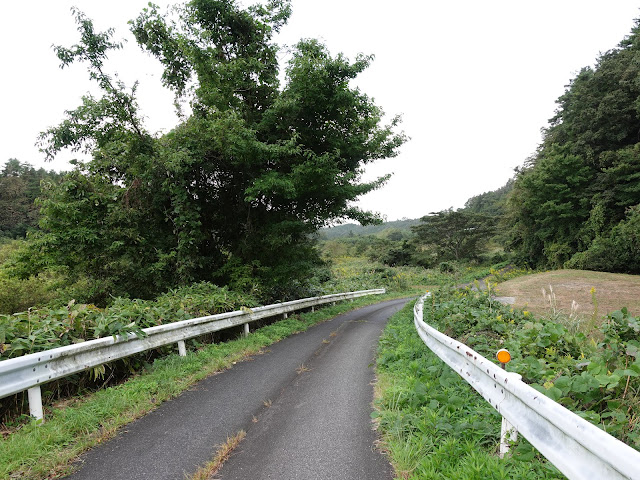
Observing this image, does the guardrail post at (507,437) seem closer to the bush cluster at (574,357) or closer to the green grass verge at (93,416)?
the bush cluster at (574,357)

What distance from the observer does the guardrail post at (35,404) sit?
3.49 meters

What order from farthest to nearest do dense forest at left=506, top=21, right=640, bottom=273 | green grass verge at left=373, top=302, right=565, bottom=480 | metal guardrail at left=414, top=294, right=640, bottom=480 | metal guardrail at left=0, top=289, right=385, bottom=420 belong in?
1. dense forest at left=506, top=21, right=640, bottom=273
2. metal guardrail at left=0, top=289, right=385, bottom=420
3. green grass verge at left=373, top=302, right=565, bottom=480
4. metal guardrail at left=414, top=294, right=640, bottom=480

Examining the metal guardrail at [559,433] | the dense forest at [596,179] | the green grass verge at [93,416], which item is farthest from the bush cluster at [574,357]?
the dense forest at [596,179]

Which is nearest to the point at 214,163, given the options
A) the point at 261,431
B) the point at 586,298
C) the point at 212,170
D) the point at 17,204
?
the point at 212,170

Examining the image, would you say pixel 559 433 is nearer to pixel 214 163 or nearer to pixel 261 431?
pixel 261 431

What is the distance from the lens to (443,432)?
3123 mm

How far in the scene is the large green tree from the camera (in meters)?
9.62

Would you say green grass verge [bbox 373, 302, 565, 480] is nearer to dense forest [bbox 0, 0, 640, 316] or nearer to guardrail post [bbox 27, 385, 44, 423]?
guardrail post [bbox 27, 385, 44, 423]

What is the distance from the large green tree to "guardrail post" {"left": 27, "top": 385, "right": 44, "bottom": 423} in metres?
6.30

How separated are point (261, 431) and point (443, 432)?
183 cm

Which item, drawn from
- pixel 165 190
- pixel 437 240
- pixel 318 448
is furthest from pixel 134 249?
pixel 437 240

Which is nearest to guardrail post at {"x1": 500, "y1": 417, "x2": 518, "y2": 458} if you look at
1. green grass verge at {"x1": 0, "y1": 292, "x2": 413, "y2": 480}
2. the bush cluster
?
the bush cluster

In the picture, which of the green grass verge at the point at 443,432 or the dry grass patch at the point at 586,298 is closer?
the green grass verge at the point at 443,432

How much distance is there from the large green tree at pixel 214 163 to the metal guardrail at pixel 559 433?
798 centimetres
